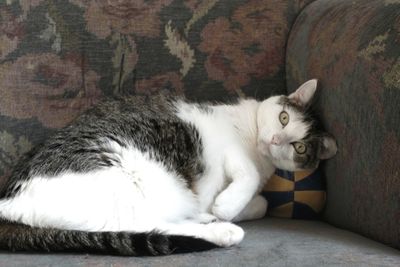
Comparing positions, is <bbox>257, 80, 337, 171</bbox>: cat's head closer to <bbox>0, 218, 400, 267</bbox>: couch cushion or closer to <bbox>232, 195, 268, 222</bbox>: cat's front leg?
<bbox>232, 195, 268, 222</bbox>: cat's front leg

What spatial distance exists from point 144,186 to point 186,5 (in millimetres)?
800

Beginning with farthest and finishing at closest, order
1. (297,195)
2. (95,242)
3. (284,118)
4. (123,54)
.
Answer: (123,54), (284,118), (297,195), (95,242)

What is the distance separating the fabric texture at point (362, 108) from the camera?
50.3 inches

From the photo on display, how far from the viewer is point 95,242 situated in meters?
1.25

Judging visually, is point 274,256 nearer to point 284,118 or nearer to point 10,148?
point 284,118

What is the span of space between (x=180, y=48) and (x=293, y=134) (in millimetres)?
559

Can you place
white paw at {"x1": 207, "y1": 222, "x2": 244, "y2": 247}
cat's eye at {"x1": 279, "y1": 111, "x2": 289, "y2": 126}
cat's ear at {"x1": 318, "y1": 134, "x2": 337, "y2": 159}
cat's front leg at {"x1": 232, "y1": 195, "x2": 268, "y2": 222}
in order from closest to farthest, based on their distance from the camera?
white paw at {"x1": 207, "y1": 222, "x2": 244, "y2": 247}, cat's ear at {"x1": 318, "y1": 134, "x2": 337, "y2": 159}, cat's front leg at {"x1": 232, "y1": 195, "x2": 268, "y2": 222}, cat's eye at {"x1": 279, "y1": 111, "x2": 289, "y2": 126}

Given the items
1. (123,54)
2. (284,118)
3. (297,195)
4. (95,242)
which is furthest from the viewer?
(123,54)

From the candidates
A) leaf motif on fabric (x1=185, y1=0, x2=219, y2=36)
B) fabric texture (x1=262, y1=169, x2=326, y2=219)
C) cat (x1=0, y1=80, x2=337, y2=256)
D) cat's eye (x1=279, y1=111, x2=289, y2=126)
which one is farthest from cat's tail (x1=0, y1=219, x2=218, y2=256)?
leaf motif on fabric (x1=185, y1=0, x2=219, y2=36)

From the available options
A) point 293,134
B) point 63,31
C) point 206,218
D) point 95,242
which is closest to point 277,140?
point 293,134

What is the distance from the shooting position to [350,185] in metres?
1.45

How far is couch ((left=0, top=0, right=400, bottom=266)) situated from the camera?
1.28 m

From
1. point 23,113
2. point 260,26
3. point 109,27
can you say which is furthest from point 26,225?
point 260,26

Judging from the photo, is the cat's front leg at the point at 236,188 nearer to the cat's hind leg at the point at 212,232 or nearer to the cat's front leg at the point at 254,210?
the cat's front leg at the point at 254,210
